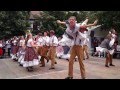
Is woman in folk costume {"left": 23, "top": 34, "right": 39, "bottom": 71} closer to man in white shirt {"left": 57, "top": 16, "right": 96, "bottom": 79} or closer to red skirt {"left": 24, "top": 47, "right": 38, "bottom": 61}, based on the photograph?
red skirt {"left": 24, "top": 47, "right": 38, "bottom": 61}

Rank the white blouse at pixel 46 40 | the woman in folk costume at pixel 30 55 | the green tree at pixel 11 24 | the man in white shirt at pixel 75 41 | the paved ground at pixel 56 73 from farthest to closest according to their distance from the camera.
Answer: the green tree at pixel 11 24 < the white blouse at pixel 46 40 < the woman in folk costume at pixel 30 55 < the paved ground at pixel 56 73 < the man in white shirt at pixel 75 41

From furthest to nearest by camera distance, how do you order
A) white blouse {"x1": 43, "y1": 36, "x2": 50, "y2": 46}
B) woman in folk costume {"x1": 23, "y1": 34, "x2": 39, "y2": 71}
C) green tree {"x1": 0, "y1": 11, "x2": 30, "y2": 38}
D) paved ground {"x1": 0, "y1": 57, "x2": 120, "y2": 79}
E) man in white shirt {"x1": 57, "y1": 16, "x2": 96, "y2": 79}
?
green tree {"x1": 0, "y1": 11, "x2": 30, "y2": 38} → white blouse {"x1": 43, "y1": 36, "x2": 50, "y2": 46} → woman in folk costume {"x1": 23, "y1": 34, "x2": 39, "y2": 71} → paved ground {"x1": 0, "y1": 57, "x2": 120, "y2": 79} → man in white shirt {"x1": 57, "y1": 16, "x2": 96, "y2": 79}

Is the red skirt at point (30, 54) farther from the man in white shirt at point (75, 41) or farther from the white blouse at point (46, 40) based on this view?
the man in white shirt at point (75, 41)

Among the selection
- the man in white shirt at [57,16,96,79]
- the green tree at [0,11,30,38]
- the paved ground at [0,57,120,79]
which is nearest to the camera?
the man in white shirt at [57,16,96,79]

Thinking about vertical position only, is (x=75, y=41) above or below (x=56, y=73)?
above

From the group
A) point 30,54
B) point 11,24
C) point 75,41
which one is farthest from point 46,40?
point 11,24

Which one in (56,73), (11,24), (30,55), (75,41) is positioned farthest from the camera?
(11,24)

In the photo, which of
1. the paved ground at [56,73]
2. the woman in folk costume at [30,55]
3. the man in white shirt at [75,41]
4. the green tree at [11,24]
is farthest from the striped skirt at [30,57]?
the green tree at [11,24]

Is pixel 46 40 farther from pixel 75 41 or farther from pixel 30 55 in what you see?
pixel 75 41

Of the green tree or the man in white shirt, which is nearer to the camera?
the man in white shirt

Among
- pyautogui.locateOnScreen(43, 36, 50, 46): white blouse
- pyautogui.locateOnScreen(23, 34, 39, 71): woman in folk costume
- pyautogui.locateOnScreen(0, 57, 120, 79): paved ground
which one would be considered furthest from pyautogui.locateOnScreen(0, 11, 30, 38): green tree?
pyautogui.locateOnScreen(23, 34, 39, 71): woman in folk costume

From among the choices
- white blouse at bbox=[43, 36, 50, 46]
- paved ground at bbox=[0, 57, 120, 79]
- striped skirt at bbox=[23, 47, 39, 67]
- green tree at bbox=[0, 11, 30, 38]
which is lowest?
paved ground at bbox=[0, 57, 120, 79]

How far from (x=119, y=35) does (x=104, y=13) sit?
2.03 meters
